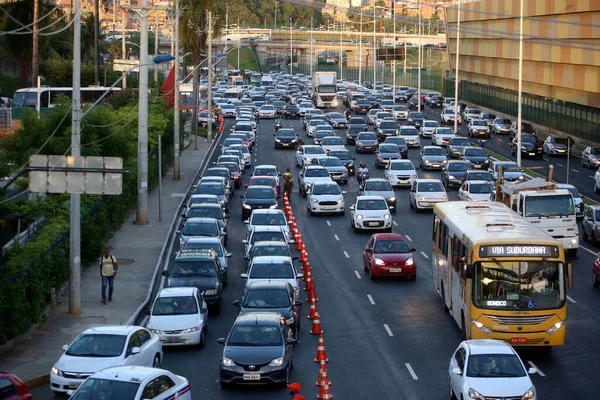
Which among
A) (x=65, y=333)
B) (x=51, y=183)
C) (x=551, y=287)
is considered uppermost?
(x=51, y=183)

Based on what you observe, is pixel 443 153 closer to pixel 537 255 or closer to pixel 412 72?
pixel 537 255

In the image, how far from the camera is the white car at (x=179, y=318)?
2569 centimetres

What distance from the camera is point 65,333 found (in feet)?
89.4

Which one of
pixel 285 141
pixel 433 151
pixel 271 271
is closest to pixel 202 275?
pixel 271 271

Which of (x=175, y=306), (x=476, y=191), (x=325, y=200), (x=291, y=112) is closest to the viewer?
(x=175, y=306)

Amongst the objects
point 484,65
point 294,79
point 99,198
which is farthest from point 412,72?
point 99,198

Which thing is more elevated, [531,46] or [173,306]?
[531,46]

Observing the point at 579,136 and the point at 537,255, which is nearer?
the point at 537,255

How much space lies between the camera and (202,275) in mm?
30766

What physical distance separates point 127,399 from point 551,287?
1124cm

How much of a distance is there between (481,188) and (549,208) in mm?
11069

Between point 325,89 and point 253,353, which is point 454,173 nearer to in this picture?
point 253,353

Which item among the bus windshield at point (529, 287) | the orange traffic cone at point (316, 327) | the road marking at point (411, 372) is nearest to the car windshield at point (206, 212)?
the orange traffic cone at point (316, 327)

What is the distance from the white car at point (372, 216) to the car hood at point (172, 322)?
1864cm
